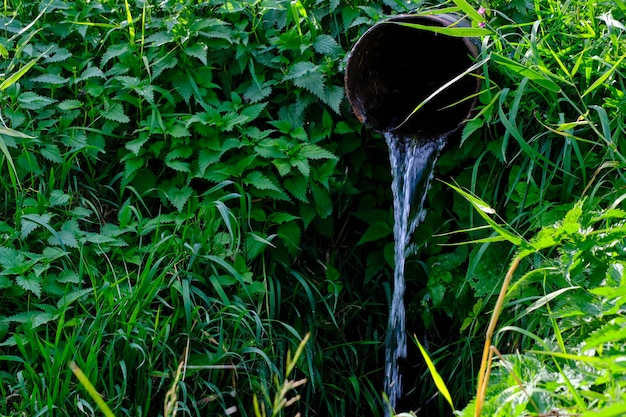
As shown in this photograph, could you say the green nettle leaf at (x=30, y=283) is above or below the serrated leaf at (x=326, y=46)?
below

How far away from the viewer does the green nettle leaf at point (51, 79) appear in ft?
9.64

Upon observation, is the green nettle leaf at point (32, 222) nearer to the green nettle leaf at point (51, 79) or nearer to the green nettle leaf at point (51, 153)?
the green nettle leaf at point (51, 153)

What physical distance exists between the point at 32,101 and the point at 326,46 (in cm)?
117

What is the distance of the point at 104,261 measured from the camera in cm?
261

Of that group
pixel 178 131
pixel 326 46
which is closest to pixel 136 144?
pixel 178 131

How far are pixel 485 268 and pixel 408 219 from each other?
419 millimetres

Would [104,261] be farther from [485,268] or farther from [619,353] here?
[619,353]

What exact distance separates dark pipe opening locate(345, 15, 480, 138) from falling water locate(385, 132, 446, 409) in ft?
0.23

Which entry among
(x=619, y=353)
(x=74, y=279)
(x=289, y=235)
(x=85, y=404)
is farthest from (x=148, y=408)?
(x=619, y=353)

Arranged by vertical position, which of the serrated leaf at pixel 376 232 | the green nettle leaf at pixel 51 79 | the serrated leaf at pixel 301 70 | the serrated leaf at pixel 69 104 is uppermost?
the green nettle leaf at pixel 51 79

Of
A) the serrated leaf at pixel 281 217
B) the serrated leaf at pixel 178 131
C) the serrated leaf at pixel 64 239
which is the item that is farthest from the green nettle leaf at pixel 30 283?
the serrated leaf at pixel 281 217

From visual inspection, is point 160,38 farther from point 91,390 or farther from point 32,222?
point 91,390

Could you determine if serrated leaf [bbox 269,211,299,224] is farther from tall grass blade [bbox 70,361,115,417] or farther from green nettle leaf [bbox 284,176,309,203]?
tall grass blade [bbox 70,361,115,417]

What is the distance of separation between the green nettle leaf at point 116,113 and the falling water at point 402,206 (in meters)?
1.03
